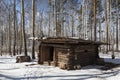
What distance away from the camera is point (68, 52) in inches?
679

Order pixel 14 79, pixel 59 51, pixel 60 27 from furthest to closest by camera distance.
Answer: pixel 60 27 → pixel 59 51 → pixel 14 79

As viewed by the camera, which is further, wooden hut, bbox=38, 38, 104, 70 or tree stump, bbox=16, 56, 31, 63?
tree stump, bbox=16, 56, 31, 63

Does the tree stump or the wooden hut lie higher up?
the wooden hut

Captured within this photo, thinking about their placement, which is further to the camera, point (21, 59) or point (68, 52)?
point (21, 59)

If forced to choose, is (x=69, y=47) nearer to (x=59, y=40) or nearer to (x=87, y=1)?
(x=59, y=40)

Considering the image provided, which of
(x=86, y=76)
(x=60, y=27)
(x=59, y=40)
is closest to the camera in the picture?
(x=86, y=76)

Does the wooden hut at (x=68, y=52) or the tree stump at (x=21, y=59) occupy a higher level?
the wooden hut at (x=68, y=52)

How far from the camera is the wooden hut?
Answer: 56.1ft

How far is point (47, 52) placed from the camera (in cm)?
2077

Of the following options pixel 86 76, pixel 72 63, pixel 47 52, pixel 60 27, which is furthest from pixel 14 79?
pixel 60 27

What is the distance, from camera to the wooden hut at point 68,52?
1710 cm

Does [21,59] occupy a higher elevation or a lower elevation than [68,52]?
lower

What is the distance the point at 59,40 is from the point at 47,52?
3962mm

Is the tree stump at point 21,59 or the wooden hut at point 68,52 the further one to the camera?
the tree stump at point 21,59
